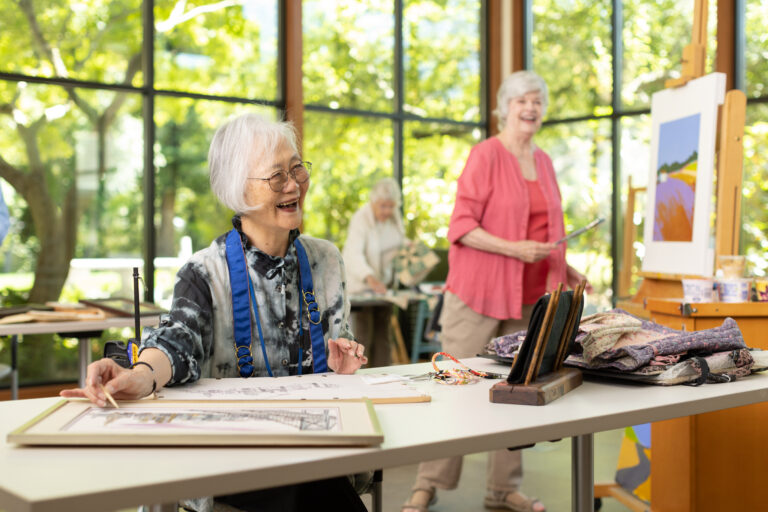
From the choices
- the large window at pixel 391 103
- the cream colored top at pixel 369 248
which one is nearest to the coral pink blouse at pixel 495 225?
the cream colored top at pixel 369 248

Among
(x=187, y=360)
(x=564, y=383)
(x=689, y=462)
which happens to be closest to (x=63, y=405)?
(x=187, y=360)

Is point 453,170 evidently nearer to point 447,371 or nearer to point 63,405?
point 447,371

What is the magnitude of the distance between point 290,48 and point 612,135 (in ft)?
9.23

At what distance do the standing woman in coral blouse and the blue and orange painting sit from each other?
627 millimetres

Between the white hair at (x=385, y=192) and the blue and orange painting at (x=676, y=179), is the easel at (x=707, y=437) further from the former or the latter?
the white hair at (x=385, y=192)

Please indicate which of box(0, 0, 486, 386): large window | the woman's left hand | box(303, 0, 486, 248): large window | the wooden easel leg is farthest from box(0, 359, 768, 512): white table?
box(303, 0, 486, 248): large window

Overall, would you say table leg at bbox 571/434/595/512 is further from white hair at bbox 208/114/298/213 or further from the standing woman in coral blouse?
the standing woman in coral blouse

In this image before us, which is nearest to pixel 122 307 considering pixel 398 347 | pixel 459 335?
pixel 459 335

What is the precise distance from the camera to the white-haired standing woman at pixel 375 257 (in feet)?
18.0

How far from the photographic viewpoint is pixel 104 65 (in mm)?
5625

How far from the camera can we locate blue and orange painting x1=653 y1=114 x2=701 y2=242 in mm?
3340

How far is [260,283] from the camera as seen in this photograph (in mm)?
1837

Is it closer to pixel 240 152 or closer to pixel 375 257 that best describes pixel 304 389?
pixel 240 152

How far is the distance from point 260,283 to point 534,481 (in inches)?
91.3
